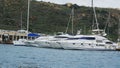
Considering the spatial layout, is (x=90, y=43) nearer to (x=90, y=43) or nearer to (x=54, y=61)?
(x=90, y=43)

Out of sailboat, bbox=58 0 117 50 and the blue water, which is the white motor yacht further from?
the blue water

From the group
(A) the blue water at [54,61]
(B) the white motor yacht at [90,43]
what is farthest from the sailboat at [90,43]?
(A) the blue water at [54,61]

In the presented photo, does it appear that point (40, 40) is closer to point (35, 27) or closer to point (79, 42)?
point (79, 42)

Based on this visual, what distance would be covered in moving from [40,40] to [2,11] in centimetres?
7997

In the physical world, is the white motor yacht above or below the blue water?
below

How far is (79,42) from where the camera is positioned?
107562 mm

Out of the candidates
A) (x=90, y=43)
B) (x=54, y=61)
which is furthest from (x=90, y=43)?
(x=54, y=61)

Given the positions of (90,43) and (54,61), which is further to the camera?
(90,43)

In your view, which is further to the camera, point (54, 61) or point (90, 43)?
point (90, 43)

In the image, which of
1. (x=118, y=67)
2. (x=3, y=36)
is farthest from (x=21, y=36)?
(x=118, y=67)

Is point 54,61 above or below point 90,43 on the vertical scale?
above

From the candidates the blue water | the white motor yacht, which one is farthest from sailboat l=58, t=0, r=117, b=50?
the blue water

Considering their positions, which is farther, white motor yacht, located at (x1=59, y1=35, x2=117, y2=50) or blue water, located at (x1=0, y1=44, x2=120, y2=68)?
white motor yacht, located at (x1=59, y1=35, x2=117, y2=50)

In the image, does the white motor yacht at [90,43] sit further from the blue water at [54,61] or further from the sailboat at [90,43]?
the blue water at [54,61]
